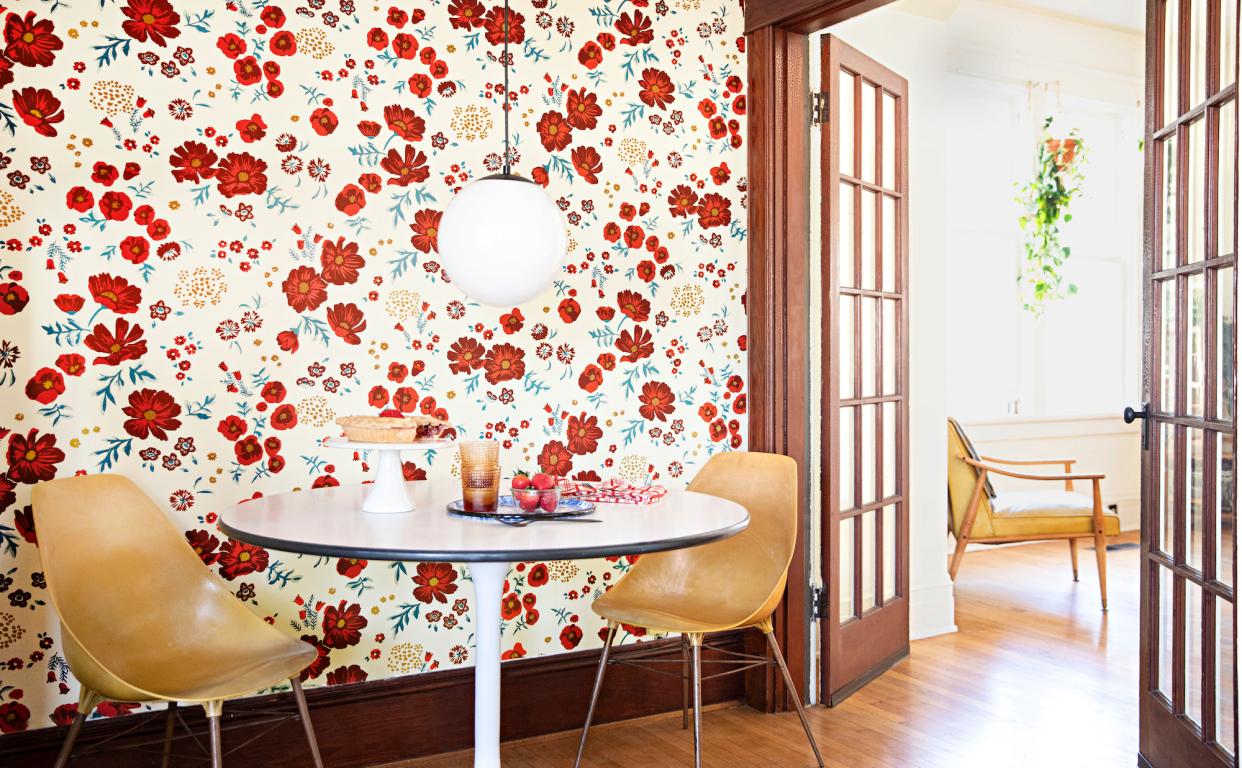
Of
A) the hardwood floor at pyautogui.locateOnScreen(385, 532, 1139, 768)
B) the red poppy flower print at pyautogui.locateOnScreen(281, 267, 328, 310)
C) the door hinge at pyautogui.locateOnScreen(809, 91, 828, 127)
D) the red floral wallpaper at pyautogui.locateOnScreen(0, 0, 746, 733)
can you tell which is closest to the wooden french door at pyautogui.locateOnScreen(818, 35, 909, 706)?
the door hinge at pyautogui.locateOnScreen(809, 91, 828, 127)

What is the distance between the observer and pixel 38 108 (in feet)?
7.33

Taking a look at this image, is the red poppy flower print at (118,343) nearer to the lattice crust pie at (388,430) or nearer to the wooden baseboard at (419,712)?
the lattice crust pie at (388,430)

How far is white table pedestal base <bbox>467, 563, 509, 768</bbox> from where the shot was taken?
196 cm

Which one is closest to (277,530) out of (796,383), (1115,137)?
(796,383)

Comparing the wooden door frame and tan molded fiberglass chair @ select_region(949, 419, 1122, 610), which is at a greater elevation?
the wooden door frame

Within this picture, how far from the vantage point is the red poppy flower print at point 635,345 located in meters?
2.95

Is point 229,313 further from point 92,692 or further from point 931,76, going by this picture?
point 931,76

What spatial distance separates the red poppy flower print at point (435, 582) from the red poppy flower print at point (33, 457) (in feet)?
3.18

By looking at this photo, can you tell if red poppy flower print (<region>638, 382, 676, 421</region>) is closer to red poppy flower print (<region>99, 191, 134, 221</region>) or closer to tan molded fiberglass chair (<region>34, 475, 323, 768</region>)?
tan molded fiberglass chair (<region>34, 475, 323, 768</region>)

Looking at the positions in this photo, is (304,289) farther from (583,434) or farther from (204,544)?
(583,434)

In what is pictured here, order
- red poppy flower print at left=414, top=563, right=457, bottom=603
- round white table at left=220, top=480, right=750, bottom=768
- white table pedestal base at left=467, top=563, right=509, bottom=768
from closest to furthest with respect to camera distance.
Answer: round white table at left=220, top=480, right=750, bottom=768 < white table pedestal base at left=467, top=563, right=509, bottom=768 < red poppy flower print at left=414, top=563, right=457, bottom=603

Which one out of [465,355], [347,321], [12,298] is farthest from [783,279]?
[12,298]

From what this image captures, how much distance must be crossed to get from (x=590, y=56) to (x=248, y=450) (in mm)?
1571

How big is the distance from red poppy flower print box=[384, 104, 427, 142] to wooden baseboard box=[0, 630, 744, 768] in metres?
1.56
